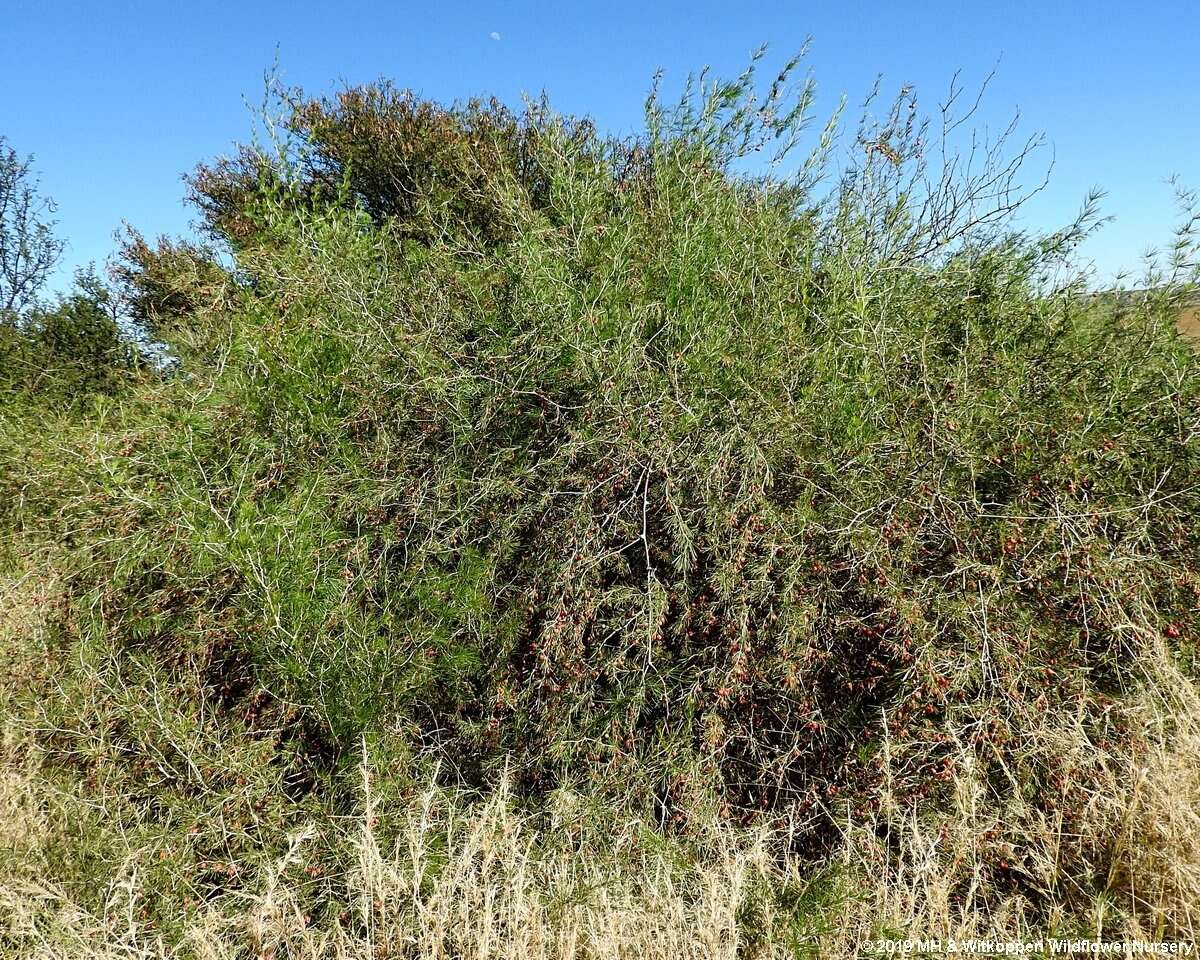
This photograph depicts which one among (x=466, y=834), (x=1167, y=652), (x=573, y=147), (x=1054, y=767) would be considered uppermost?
(x=573, y=147)

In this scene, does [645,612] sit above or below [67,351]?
below

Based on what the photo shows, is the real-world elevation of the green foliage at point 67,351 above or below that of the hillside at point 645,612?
above

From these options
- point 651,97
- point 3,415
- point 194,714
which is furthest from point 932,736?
point 3,415

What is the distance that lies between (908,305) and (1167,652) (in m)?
1.46

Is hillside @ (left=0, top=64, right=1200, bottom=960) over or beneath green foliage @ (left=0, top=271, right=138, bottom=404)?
beneath

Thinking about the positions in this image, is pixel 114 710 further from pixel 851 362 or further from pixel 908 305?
pixel 908 305

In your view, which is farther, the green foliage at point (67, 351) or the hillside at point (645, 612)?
the green foliage at point (67, 351)

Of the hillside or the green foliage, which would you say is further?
the green foliage

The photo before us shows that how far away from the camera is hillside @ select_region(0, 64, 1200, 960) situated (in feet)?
6.68

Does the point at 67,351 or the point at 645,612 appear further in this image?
the point at 67,351

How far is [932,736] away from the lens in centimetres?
211

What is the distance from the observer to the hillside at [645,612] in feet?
6.68

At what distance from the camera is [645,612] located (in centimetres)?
245

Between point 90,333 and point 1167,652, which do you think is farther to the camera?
point 90,333
